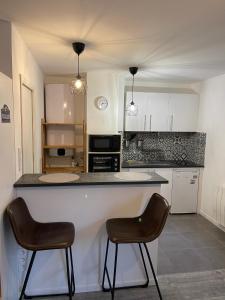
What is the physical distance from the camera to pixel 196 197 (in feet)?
13.8

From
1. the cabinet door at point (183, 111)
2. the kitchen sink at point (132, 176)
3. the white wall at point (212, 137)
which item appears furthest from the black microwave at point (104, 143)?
the white wall at point (212, 137)

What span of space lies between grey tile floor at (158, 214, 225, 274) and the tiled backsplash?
1201 millimetres

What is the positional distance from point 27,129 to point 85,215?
1.11 m

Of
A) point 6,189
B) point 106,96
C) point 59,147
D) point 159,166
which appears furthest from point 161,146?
point 6,189

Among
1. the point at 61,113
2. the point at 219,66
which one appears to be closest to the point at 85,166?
the point at 61,113

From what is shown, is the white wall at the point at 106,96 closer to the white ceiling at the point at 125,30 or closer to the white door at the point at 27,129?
the white ceiling at the point at 125,30

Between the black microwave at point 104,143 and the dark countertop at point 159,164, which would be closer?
the black microwave at point 104,143

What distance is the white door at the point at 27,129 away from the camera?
230 centimetres

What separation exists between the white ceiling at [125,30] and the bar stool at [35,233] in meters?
1.40

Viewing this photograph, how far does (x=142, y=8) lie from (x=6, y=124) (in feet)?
4.02

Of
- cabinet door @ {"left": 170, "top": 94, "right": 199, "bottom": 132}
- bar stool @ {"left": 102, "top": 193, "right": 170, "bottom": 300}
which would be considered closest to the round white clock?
cabinet door @ {"left": 170, "top": 94, "right": 199, "bottom": 132}

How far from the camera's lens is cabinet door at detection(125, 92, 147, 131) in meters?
4.02

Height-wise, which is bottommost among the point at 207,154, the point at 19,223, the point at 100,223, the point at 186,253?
the point at 186,253

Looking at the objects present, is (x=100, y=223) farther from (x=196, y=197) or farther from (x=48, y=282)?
(x=196, y=197)
